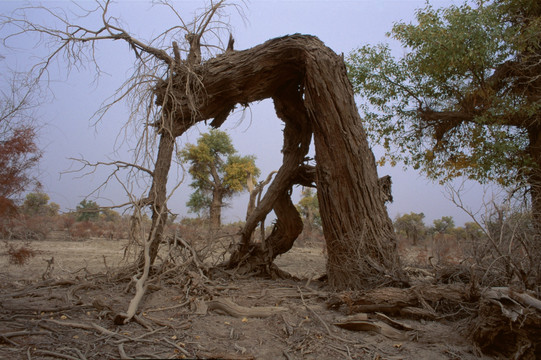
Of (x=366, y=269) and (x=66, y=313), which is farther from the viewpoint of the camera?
(x=366, y=269)

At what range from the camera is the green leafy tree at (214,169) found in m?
22.5

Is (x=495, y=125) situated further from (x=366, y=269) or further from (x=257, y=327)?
(x=257, y=327)

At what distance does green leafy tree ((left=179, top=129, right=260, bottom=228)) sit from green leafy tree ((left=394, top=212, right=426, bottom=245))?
9.32 m

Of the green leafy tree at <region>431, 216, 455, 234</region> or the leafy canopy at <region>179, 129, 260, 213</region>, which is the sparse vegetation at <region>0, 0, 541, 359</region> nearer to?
the leafy canopy at <region>179, 129, 260, 213</region>

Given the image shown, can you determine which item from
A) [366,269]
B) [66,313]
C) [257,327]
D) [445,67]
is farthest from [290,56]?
[445,67]

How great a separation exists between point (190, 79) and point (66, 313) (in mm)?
3558

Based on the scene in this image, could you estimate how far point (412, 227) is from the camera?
19.3m

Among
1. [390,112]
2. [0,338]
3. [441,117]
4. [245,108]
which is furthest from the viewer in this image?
[390,112]

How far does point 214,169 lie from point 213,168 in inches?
3.6

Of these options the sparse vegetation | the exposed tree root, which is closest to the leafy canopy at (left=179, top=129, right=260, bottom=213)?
the sparse vegetation

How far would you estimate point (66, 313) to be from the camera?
355cm

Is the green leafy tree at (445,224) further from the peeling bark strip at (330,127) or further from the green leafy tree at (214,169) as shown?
the peeling bark strip at (330,127)

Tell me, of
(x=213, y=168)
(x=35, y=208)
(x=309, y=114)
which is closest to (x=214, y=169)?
(x=213, y=168)

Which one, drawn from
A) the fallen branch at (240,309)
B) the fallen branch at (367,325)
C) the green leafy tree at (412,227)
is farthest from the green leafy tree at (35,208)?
the green leafy tree at (412,227)
